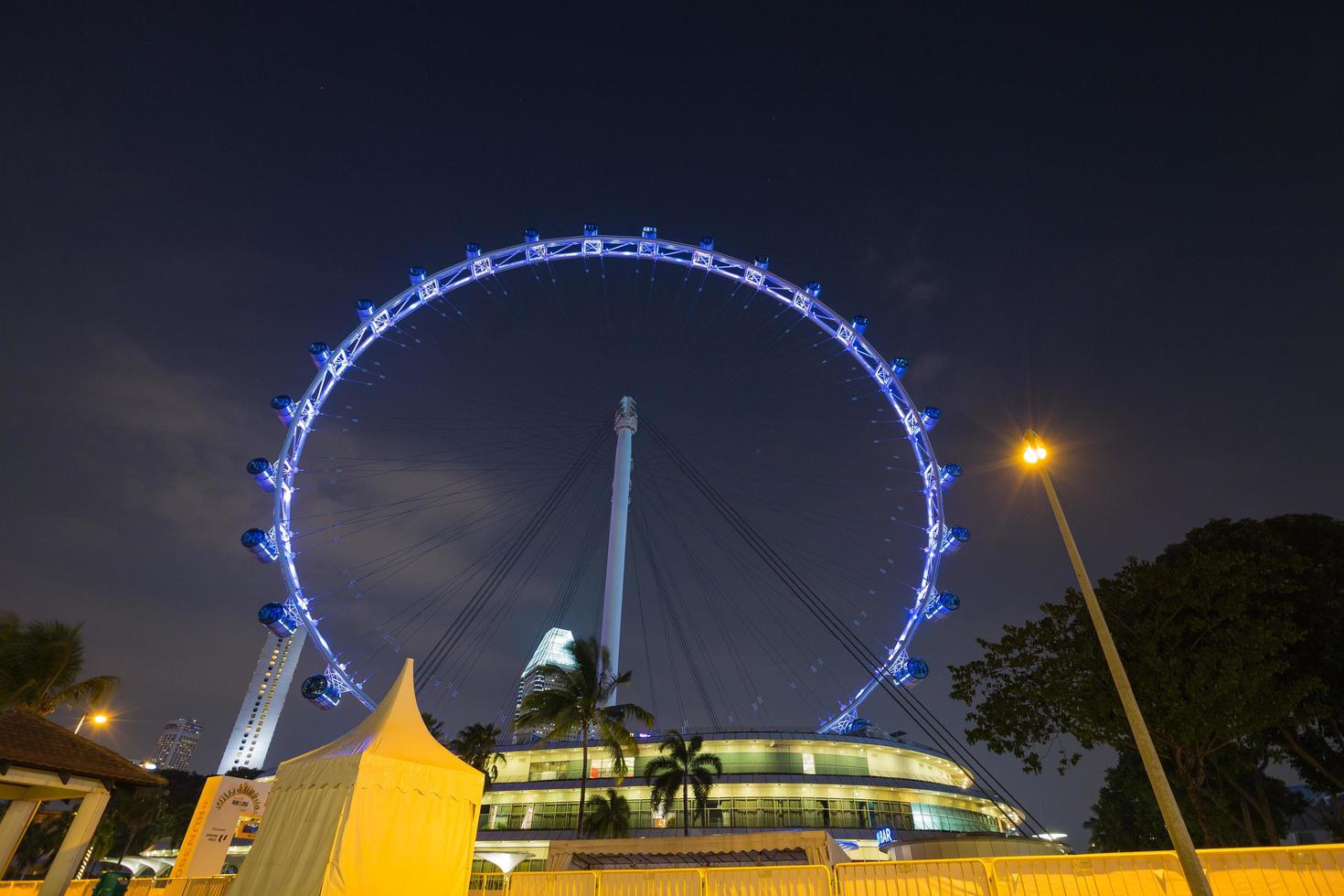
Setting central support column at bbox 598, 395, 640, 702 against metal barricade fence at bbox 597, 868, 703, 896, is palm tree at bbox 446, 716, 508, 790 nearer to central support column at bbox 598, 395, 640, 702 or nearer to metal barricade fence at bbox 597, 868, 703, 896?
central support column at bbox 598, 395, 640, 702

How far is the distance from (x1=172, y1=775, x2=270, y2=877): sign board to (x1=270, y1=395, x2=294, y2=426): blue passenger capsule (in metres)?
21.3

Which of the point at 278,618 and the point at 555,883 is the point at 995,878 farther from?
the point at 278,618

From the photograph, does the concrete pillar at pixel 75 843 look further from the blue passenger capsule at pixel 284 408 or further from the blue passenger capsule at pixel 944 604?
the blue passenger capsule at pixel 944 604

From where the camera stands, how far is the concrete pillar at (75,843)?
14.7 m

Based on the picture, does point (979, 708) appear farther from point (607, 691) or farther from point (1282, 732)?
point (607, 691)

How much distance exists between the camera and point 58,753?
15.7 m

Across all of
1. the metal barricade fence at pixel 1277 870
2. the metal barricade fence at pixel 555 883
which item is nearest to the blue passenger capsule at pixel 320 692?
the metal barricade fence at pixel 555 883

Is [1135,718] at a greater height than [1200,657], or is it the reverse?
[1200,657]

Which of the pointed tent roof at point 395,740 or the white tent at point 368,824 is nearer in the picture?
the white tent at point 368,824

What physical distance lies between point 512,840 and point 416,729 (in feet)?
147

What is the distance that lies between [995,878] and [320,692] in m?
39.9

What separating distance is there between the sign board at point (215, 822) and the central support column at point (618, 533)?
26176 millimetres

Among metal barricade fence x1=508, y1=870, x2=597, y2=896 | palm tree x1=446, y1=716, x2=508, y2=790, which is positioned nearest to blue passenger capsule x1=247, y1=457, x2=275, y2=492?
palm tree x1=446, y1=716, x2=508, y2=790

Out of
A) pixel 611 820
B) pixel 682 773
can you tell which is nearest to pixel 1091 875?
pixel 682 773
